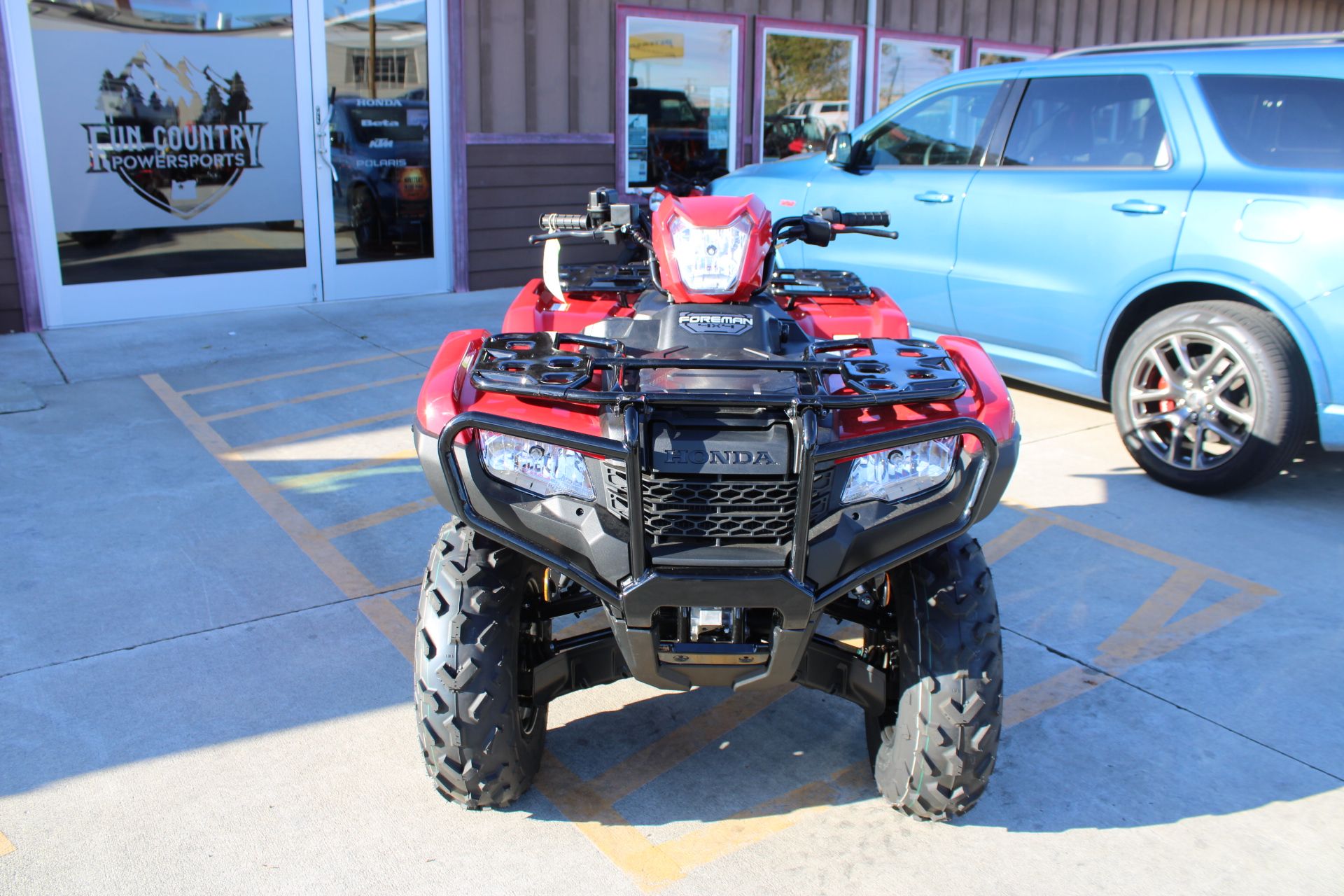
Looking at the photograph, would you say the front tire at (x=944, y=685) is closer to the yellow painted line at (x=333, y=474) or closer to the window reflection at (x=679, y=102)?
the yellow painted line at (x=333, y=474)

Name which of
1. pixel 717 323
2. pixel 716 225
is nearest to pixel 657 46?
pixel 716 225

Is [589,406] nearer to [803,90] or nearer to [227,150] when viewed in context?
[227,150]

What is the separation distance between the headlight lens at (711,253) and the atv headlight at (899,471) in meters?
0.67

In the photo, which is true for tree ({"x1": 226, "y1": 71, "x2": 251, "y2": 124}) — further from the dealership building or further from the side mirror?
the side mirror

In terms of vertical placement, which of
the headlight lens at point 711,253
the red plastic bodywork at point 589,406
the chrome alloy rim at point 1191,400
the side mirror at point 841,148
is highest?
the side mirror at point 841,148

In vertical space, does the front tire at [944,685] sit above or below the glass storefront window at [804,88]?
below

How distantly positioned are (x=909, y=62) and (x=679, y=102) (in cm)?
329

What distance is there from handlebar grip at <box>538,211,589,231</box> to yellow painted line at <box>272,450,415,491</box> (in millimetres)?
2106

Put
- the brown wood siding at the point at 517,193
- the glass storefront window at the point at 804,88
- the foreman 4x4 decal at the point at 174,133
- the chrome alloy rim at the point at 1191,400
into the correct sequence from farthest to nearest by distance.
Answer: the glass storefront window at the point at 804,88, the brown wood siding at the point at 517,193, the foreman 4x4 decal at the point at 174,133, the chrome alloy rim at the point at 1191,400

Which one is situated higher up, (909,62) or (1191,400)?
(909,62)

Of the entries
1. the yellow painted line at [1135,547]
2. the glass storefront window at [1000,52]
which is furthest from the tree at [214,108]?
the glass storefront window at [1000,52]

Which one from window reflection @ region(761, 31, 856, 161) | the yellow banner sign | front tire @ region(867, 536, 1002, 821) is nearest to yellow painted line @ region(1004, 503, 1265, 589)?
front tire @ region(867, 536, 1002, 821)

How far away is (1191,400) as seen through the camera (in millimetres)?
5051

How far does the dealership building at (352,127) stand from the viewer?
7465mm
